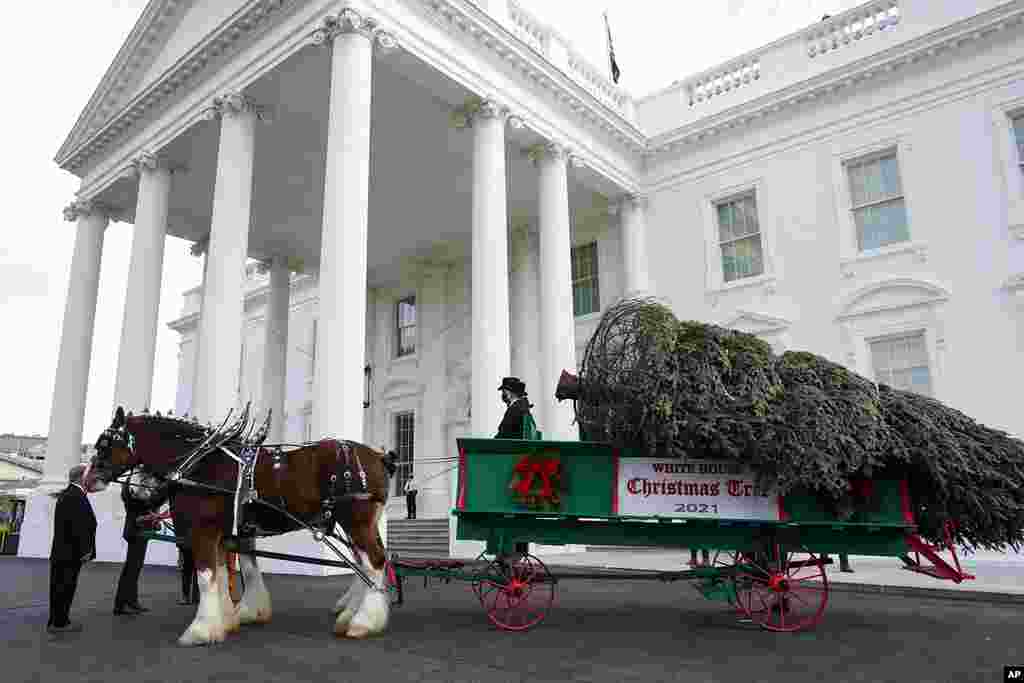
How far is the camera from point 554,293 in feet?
47.7

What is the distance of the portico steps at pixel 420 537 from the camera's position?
14.4 meters

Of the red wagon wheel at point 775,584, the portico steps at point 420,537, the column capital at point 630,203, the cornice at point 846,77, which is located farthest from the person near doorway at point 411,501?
the red wagon wheel at point 775,584

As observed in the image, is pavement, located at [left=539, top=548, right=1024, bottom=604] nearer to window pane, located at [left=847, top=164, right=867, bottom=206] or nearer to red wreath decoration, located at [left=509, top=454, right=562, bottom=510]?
red wreath decoration, located at [left=509, top=454, right=562, bottom=510]

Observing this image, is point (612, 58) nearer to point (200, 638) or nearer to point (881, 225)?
point (881, 225)

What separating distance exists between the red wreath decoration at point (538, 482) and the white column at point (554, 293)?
8.03 m

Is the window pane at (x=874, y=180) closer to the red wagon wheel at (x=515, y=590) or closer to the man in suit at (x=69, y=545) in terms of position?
the red wagon wheel at (x=515, y=590)

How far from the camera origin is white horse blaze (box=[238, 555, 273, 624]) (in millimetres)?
5902

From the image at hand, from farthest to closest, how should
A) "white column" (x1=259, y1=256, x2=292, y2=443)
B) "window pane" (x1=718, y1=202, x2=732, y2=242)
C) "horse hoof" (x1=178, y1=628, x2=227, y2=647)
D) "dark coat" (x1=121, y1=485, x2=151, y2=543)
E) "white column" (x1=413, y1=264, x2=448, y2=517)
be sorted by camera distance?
1. "white column" (x1=259, y1=256, x2=292, y2=443)
2. "white column" (x1=413, y1=264, x2=448, y2=517)
3. "window pane" (x1=718, y1=202, x2=732, y2=242)
4. "dark coat" (x1=121, y1=485, x2=151, y2=543)
5. "horse hoof" (x1=178, y1=628, x2=227, y2=647)

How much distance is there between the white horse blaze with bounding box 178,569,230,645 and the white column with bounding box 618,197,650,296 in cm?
1320

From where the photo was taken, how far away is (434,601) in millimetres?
7477

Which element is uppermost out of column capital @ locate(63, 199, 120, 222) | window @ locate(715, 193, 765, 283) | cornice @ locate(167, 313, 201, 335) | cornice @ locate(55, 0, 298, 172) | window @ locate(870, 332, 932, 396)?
cornice @ locate(55, 0, 298, 172)

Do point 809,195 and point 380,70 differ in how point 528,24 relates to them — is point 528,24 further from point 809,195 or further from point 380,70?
point 809,195

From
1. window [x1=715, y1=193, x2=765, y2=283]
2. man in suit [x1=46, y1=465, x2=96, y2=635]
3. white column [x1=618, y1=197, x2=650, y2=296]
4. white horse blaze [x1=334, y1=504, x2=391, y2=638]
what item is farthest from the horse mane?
window [x1=715, y1=193, x2=765, y2=283]

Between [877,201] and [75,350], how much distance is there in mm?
19061
